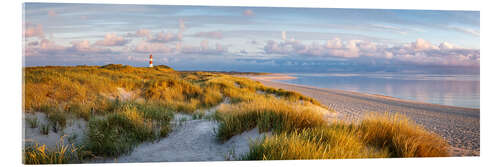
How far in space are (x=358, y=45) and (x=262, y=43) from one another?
1635 mm

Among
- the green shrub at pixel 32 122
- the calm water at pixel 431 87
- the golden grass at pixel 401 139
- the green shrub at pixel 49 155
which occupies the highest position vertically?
the calm water at pixel 431 87

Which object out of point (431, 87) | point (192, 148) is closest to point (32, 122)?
point (192, 148)

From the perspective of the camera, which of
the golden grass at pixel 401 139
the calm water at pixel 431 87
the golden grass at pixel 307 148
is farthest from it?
the calm water at pixel 431 87

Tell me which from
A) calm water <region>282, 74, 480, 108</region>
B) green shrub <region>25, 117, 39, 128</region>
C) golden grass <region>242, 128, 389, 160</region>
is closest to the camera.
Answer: golden grass <region>242, 128, 389, 160</region>

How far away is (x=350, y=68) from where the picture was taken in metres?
5.24

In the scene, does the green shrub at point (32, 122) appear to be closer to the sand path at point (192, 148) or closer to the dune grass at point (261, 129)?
the dune grass at point (261, 129)

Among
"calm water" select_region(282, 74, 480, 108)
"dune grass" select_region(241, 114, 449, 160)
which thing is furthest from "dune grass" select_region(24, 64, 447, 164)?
"calm water" select_region(282, 74, 480, 108)

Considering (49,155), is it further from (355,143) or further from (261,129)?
(355,143)

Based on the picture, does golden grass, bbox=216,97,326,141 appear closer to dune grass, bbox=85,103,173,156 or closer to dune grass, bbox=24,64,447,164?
dune grass, bbox=24,64,447,164

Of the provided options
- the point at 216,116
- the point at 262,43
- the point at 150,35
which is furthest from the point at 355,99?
the point at 150,35

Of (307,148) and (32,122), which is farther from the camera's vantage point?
(32,122)

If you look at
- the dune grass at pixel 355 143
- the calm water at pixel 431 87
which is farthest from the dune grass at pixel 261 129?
the calm water at pixel 431 87

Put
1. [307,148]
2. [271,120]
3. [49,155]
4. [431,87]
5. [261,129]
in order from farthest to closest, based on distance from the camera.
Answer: [431,87]
[271,120]
[261,129]
[49,155]
[307,148]
